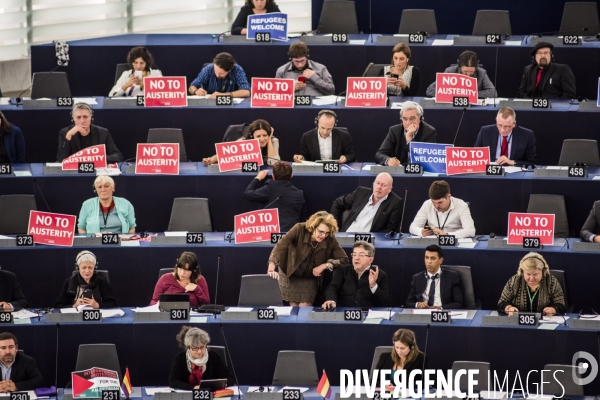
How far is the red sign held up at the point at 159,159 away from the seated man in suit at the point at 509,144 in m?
2.47

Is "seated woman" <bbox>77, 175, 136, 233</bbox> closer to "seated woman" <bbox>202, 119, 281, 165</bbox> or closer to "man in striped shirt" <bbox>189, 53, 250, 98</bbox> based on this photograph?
"seated woman" <bbox>202, 119, 281, 165</bbox>

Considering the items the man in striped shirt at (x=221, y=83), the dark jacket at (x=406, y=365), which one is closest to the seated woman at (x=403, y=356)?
the dark jacket at (x=406, y=365)

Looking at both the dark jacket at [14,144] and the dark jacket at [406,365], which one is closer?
the dark jacket at [406,365]

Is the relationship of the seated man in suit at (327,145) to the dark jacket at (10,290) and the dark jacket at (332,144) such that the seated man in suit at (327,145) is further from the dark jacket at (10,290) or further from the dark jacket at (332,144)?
the dark jacket at (10,290)

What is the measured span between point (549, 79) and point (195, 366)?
15.1ft

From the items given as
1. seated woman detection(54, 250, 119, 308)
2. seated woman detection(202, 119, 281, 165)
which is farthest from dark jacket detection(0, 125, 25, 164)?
seated woman detection(54, 250, 119, 308)

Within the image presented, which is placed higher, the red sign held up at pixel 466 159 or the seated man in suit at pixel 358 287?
the red sign held up at pixel 466 159

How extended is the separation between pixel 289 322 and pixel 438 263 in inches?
45.4

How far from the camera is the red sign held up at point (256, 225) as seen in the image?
9.63m

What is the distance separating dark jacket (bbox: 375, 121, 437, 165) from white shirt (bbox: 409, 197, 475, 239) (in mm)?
809

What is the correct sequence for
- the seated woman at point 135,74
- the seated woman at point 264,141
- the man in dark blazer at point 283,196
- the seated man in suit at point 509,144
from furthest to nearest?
the seated woman at point 135,74 → the seated man in suit at point 509,144 → the seated woman at point 264,141 → the man in dark blazer at point 283,196

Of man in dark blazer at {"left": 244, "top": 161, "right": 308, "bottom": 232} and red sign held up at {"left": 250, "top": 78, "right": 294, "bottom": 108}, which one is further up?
red sign held up at {"left": 250, "top": 78, "right": 294, "bottom": 108}

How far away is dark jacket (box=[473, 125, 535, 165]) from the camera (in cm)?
1046

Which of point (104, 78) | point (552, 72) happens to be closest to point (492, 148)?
point (552, 72)
